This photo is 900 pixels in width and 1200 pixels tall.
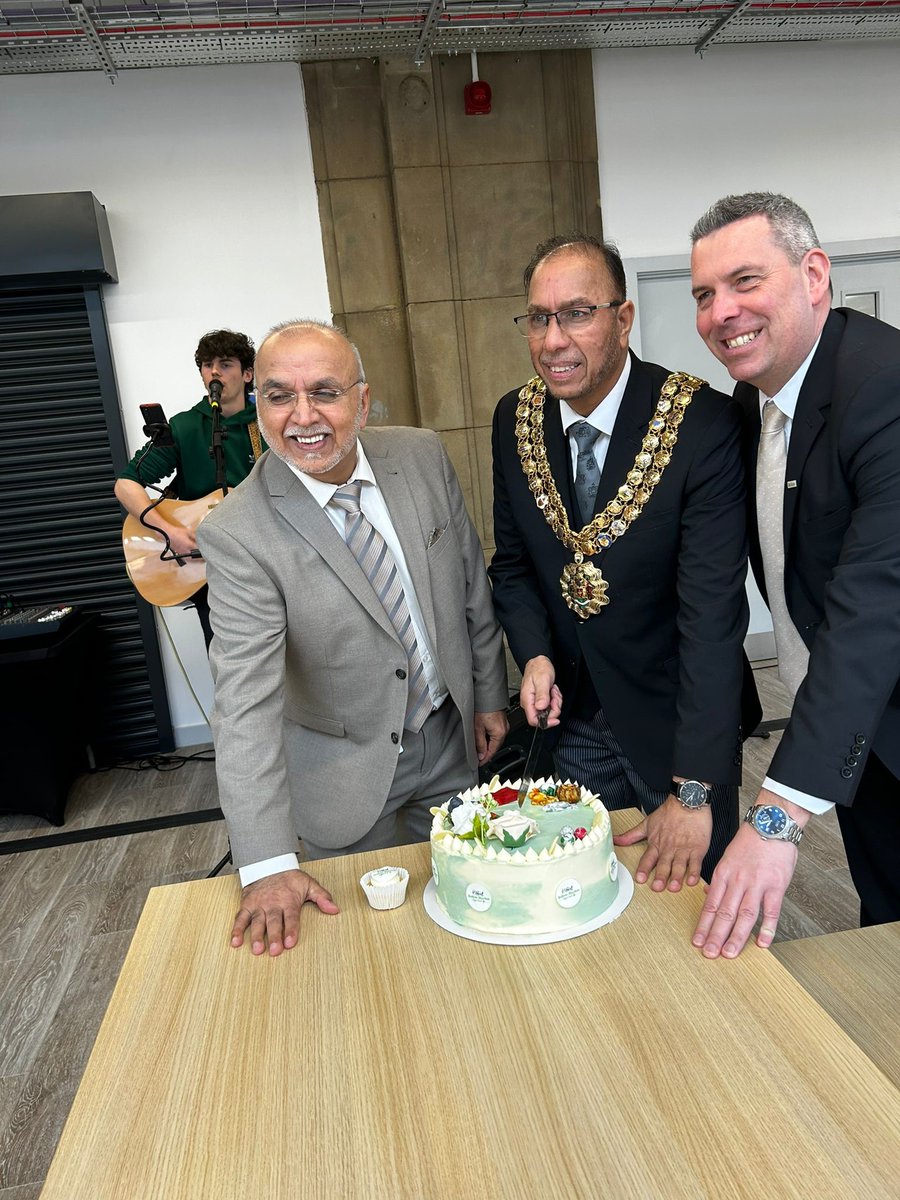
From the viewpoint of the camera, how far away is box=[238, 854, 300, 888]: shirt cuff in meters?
1.52

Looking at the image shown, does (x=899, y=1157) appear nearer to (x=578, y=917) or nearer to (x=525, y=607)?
(x=578, y=917)

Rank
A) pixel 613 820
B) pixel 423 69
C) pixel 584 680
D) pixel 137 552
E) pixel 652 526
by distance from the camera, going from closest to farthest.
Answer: pixel 613 820 < pixel 652 526 < pixel 584 680 < pixel 137 552 < pixel 423 69

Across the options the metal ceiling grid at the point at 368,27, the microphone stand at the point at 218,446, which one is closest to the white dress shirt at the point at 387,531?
the microphone stand at the point at 218,446

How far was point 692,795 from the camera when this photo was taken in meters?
1.59

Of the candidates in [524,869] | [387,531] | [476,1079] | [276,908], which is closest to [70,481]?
[387,531]

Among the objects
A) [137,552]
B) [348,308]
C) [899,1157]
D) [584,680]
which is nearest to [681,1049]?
[899,1157]

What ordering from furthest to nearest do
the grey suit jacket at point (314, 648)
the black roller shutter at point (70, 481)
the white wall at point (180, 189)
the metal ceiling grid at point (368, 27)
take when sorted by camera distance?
1. the black roller shutter at point (70, 481)
2. the white wall at point (180, 189)
3. the metal ceiling grid at point (368, 27)
4. the grey suit jacket at point (314, 648)

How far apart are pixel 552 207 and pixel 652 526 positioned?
3456 millimetres

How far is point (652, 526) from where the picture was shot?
5.89ft

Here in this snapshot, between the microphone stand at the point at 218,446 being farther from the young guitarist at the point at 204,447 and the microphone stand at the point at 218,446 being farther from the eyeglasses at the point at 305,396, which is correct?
the eyeglasses at the point at 305,396

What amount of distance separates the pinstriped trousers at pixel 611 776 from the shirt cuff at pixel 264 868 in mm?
691

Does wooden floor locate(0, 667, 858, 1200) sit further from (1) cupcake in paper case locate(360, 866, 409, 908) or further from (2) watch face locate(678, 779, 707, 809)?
(2) watch face locate(678, 779, 707, 809)

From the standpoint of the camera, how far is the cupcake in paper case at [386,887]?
140cm

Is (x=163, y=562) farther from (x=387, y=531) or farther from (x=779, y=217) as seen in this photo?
(x=779, y=217)
